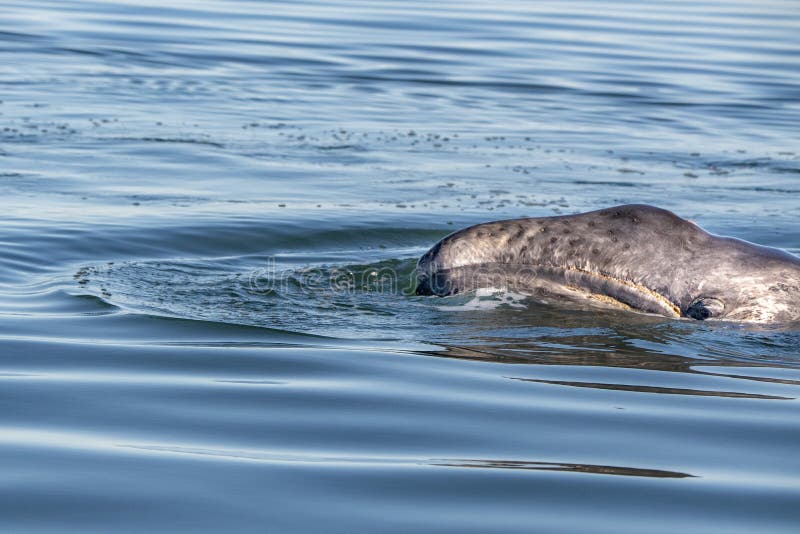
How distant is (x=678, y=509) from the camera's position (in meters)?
4.80

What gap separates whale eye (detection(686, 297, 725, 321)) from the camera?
7949 millimetres

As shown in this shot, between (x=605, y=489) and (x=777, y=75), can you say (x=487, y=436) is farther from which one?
(x=777, y=75)

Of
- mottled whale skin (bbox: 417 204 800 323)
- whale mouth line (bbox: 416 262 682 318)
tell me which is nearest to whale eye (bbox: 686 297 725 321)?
mottled whale skin (bbox: 417 204 800 323)

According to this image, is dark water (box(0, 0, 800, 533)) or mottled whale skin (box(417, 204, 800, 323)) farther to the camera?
mottled whale skin (box(417, 204, 800, 323))

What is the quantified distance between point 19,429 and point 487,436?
1.92 metres

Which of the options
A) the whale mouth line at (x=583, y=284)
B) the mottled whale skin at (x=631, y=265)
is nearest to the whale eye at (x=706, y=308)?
the mottled whale skin at (x=631, y=265)

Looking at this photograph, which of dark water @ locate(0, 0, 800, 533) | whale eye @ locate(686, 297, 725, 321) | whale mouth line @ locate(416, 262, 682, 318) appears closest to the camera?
dark water @ locate(0, 0, 800, 533)

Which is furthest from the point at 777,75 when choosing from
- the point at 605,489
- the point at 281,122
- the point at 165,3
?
the point at 605,489

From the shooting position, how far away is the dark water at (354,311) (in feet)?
16.3

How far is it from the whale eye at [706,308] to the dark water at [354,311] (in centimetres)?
18

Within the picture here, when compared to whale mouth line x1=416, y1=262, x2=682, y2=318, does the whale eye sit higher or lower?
lower

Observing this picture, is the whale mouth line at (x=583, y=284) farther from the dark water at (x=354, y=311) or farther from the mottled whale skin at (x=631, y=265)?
the dark water at (x=354, y=311)

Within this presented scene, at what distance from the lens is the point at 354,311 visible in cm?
859

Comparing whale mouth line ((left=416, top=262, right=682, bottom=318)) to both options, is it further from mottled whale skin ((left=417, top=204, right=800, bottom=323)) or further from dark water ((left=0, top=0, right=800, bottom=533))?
dark water ((left=0, top=0, right=800, bottom=533))
